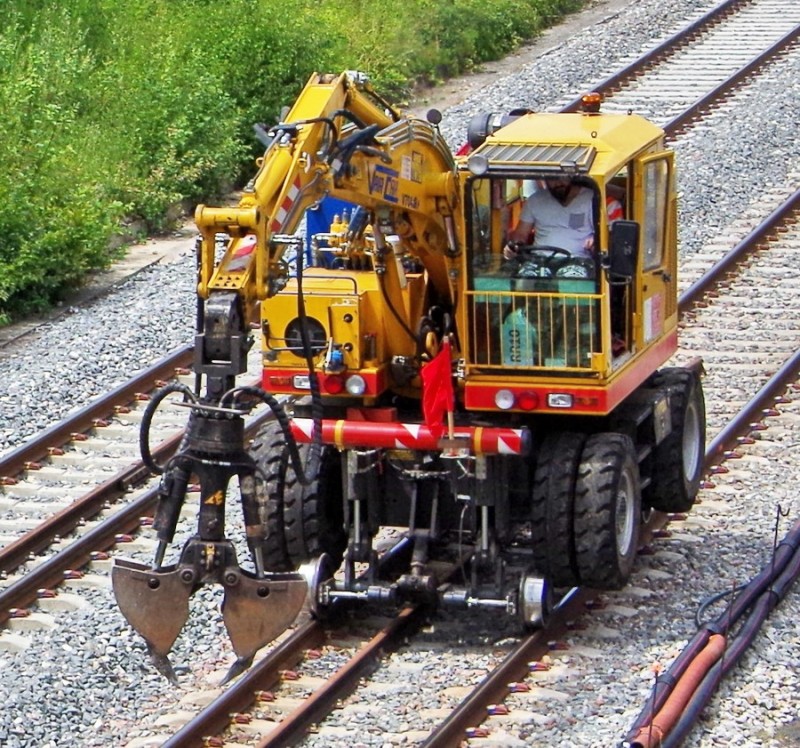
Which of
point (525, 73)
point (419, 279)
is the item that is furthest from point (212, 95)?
point (419, 279)

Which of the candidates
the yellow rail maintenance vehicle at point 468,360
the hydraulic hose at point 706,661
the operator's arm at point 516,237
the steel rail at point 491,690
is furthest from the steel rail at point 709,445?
the operator's arm at point 516,237

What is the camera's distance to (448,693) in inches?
378

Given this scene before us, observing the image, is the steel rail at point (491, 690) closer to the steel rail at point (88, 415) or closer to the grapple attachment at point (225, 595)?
the grapple attachment at point (225, 595)

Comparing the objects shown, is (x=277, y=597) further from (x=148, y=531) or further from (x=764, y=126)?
(x=764, y=126)

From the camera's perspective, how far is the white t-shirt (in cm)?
995

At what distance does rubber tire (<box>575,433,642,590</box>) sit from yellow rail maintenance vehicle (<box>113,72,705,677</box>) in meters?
0.01

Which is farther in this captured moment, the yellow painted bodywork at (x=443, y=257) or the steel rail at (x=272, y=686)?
the yellow painted bodywork at (x=443, y=257)

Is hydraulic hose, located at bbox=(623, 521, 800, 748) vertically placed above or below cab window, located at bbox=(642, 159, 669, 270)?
below

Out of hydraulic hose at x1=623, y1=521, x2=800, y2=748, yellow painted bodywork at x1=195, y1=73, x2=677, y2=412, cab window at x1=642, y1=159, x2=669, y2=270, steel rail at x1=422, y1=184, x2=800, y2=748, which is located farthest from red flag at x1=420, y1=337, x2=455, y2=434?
hydraulic hose at x1=623, y1=521, x2=800, y2=748

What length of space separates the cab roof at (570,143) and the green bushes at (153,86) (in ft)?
24.0

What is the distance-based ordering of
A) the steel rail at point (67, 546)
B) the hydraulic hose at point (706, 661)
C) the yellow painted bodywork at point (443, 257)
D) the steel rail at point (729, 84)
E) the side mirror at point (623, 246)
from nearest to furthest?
the hydraulic hose at point (706, 661) < the yellow painted bodywork at point (443, 257) < the side mirror at point (623, 246) < the steel rail at point (67, 546) < the steel rail at point (729, 84)

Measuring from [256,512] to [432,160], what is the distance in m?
2.68

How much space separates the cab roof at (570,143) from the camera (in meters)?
9.81

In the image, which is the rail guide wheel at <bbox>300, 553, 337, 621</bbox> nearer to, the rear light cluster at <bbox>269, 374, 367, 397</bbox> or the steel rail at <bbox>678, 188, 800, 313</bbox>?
the rear light cluster at <bbox>269, 374, 367, 397</bbox>
